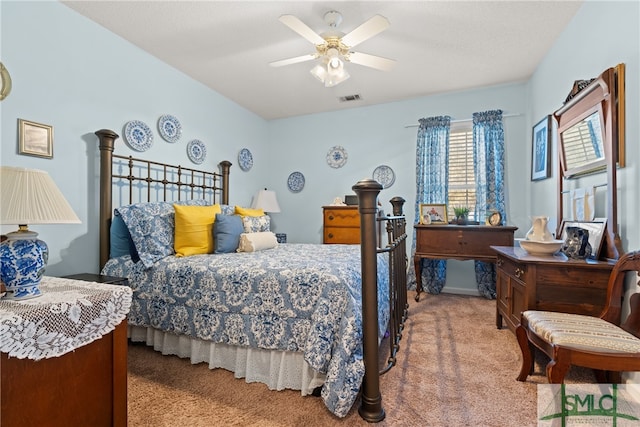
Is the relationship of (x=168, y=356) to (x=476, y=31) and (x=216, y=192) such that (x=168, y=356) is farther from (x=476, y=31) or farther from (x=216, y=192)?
(x=476, y=31)

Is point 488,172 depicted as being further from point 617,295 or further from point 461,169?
point 617,295

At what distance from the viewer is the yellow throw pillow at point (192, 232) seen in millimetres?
2475

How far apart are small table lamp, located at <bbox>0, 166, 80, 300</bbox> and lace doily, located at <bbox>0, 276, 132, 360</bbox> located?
70 mm

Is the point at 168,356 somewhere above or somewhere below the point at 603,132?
below

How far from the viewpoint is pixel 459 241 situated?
3.46m

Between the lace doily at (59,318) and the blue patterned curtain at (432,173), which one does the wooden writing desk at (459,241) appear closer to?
the blue patterned curtain at (432,173)

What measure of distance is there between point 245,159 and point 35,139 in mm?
2517

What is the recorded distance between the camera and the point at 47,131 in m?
2.18

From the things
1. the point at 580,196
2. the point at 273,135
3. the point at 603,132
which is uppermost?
the point at 273,135

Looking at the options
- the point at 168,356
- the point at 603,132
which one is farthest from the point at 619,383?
the point at 168,356

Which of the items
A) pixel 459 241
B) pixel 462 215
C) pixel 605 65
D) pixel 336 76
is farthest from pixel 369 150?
pixel 605 65

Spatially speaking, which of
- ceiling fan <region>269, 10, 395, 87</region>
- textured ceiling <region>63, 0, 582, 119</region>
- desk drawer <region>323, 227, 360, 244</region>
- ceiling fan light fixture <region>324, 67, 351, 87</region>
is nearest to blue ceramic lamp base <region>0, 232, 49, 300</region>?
ceiling fan <region>269, 10, 395, 87</region>

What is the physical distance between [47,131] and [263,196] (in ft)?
8.19

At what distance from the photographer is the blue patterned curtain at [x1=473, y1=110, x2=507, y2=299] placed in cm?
367
